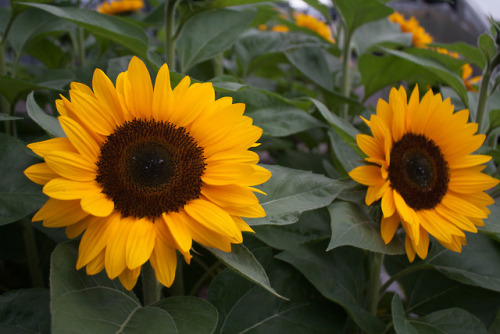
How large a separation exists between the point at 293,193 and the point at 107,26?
0.35 metres

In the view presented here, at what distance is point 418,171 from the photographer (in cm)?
63

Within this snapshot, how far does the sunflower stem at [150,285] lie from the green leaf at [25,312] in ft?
0.35

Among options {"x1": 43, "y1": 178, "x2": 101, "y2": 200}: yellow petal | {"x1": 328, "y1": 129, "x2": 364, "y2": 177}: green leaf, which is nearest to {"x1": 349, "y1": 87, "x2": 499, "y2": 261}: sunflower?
{"x1": 328, "y1": 129, "x2": 364, "y2": 177}: green leaf

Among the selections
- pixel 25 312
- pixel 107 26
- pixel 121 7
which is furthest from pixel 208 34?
pixel 121 7

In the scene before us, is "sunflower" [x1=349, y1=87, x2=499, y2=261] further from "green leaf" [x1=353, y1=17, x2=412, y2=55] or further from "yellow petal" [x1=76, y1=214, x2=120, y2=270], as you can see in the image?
"green leaf" [x1=353, y1=17, x2=412, y2=55]

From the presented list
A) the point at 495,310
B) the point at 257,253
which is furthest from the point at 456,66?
the point at 257,253

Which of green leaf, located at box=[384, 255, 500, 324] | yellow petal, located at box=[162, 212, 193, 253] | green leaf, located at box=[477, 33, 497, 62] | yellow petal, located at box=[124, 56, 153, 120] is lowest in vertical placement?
green leaf, located at box=[384, 255, 500, 324]

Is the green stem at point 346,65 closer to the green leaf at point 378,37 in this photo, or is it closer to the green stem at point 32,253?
the green leaf at point 378,37

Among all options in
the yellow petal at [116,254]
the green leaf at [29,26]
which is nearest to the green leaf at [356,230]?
the yellow petal at [116,254]

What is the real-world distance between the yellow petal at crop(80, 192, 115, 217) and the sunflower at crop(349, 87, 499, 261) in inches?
11.4

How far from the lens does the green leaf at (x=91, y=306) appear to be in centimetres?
41

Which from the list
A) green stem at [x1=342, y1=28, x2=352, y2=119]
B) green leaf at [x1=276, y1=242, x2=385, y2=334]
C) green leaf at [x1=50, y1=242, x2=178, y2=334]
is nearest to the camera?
green leaf at [x1=50, y1=242, x2=178, y2=334]

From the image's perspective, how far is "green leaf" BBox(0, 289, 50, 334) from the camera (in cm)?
51

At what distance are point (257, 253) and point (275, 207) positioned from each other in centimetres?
12
